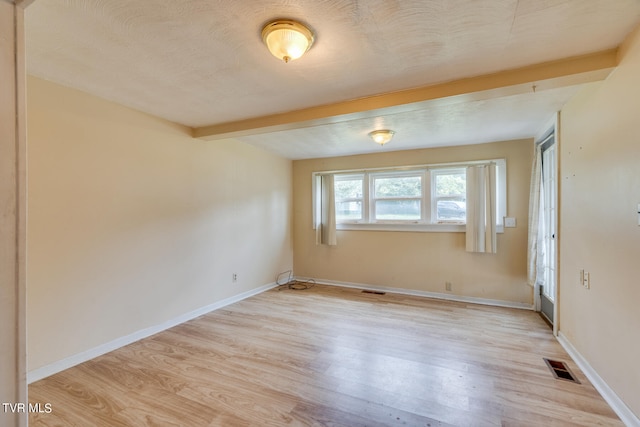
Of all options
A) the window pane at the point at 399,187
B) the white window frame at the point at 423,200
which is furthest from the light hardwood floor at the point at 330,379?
the window pane at the point at 399,187

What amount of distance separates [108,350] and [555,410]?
11.8 feet

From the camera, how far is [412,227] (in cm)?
459

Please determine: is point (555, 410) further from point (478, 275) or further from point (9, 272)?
point (9, 272)

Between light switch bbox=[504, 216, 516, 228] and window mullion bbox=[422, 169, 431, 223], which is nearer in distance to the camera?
light switch bbox=[504, 216, 516, 228]

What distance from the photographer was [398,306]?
13.1ft

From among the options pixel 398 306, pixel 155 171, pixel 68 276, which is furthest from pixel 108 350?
pixel 398 306

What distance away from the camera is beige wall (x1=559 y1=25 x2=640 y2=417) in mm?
1679

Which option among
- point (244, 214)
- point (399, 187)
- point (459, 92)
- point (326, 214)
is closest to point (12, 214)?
point (459, 92)

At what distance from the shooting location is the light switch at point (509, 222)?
4.00m

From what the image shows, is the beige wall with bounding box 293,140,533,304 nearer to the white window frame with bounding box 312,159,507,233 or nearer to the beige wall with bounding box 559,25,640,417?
the white window frame with bounding box 312,159,507,233

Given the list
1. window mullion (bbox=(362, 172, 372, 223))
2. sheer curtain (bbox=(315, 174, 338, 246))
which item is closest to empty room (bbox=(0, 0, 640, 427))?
window mullion (bbox=(362, 172, 372, 223))

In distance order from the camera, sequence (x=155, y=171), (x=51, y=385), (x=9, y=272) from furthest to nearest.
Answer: (x=155, y=171) → (x=51, y=385) → (x=9, y=272)

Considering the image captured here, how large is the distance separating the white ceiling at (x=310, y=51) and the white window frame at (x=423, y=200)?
133 cm

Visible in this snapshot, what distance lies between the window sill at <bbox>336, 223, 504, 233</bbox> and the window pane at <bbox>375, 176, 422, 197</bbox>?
0.52m
